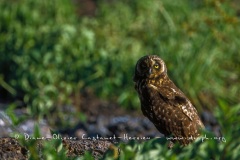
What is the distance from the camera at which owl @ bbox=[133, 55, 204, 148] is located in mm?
6754

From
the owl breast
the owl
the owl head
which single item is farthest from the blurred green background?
the owl breast

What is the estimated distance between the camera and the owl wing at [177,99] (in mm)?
6836

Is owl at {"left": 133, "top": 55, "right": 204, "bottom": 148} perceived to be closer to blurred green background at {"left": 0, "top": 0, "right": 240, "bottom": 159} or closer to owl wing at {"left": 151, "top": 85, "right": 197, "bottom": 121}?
owl wing at {"left": 151, "top": 85, "right": 197, "bottom": 121}

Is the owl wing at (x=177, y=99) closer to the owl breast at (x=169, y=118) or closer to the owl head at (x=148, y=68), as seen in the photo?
the owl breast at (x=169, y=118)

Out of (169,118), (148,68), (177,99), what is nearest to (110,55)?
(148,68)

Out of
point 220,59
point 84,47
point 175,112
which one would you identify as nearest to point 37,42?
point 84,47

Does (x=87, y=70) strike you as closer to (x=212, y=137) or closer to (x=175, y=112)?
(x=175, y=112)

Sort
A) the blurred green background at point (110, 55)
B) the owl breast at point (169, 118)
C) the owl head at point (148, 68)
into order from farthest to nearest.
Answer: the blurred green background at point (110, 55)
the owl head at point (148, 68)
the owl breast at point (169, 118)

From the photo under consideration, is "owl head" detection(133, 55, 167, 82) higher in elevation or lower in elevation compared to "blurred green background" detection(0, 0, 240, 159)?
lower

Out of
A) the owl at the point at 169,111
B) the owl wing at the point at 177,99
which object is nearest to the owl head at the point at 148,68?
the owl at the point at 169,111

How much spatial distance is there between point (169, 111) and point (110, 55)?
380cm

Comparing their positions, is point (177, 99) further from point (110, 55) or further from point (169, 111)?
point (110, 55)

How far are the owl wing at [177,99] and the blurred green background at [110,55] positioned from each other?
2.74 meters

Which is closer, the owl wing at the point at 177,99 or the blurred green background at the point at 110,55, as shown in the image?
the owl wing at the point at 177,99
